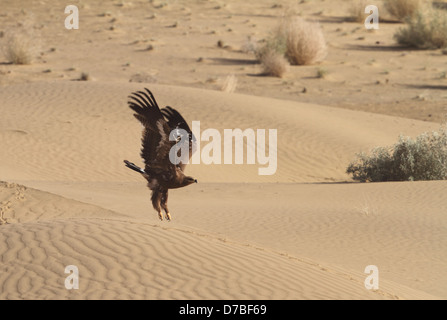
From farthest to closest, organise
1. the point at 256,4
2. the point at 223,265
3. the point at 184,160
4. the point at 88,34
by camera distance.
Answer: the point at 256,4, the point at 88,34, the point at 223,265, the point at 184,160

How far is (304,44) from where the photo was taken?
29.2 metres

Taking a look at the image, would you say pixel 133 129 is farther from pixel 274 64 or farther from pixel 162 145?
pixel 162 145

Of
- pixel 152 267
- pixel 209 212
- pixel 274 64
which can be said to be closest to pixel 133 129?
pixel 209 212

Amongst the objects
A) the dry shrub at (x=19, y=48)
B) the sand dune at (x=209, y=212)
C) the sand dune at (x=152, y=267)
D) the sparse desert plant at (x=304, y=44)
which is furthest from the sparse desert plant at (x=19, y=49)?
the sand dune at (x=152, y=267)

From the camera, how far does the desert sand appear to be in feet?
25.1

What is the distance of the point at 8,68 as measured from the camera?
1080 inches

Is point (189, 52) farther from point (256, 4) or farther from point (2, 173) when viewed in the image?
point (2, 173)

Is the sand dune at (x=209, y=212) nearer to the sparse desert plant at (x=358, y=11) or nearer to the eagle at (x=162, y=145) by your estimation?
the eagle at (x=162, y=145)

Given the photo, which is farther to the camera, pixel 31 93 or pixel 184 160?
pixel 31 93

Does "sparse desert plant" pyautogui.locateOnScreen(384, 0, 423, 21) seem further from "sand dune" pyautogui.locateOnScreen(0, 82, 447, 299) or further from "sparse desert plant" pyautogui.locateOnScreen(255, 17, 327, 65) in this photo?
"sand dune" pyautogui.locateOnScreen(0, 82, 447, 299)

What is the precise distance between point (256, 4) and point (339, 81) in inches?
617

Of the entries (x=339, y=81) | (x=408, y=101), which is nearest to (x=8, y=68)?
(x=339, y=81)

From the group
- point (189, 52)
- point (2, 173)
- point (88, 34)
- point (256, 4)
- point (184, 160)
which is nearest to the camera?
point (184, 160)

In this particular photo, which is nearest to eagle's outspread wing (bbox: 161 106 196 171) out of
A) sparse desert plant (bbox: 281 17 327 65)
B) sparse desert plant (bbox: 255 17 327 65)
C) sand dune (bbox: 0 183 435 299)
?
sand dune (bbox: 0 183 435 299)
